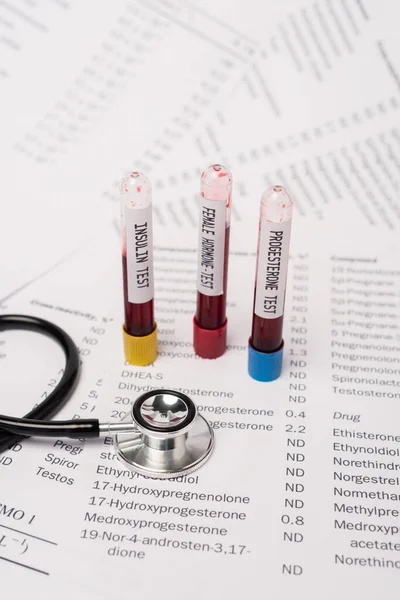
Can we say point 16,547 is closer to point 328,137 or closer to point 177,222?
point 177,222

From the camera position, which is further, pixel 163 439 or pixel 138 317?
pixel 138 317

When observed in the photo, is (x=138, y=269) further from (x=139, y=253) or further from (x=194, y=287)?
(x=194, y=287)

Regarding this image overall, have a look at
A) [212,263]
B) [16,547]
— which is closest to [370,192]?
[212,263]

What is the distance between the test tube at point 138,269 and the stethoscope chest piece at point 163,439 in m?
0.10

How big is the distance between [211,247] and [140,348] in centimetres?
13

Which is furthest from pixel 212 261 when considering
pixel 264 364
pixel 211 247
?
pixel 264 364

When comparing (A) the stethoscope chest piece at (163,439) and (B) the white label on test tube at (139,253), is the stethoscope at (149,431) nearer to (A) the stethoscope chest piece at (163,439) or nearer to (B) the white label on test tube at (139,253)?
(A) the stethoscope chest piece at (163,439)

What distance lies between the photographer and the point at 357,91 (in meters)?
1.07

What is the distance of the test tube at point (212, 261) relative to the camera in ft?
2.28

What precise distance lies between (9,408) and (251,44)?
0.65 m

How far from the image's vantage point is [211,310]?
77cm

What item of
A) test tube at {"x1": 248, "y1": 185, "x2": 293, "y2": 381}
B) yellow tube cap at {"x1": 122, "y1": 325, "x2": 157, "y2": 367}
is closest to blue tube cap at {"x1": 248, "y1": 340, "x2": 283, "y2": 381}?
test tube at {"x1": 248, "y1": 185, "x2": 293, "y2": 381}

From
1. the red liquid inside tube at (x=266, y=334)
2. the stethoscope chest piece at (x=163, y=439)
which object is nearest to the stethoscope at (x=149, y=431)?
the stethoscope chest piece at (x=163, y=439)

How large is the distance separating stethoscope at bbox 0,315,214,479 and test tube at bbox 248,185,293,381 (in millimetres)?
94
